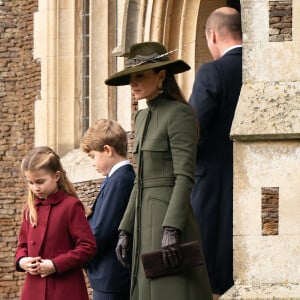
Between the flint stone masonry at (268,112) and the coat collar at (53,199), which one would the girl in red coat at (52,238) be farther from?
the flint stone masonry at (268,112)

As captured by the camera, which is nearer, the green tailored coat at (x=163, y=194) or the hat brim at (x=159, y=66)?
the green tailored coat at (x=163, y=194)

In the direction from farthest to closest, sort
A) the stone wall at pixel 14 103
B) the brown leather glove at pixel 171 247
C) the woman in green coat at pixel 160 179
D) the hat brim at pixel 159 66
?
the stone wall at pixel 14 103, the hat brim at pixel 159 66, the woman in green coat at pixel 160 179, the brown leather glove at pixel 171 247

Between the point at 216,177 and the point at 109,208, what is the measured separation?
0.82 meters

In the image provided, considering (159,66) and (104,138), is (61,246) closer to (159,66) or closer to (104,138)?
(104,138)

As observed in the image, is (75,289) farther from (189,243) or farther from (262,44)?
(262,44)

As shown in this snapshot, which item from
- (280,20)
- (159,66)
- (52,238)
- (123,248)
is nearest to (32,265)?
(52,238)

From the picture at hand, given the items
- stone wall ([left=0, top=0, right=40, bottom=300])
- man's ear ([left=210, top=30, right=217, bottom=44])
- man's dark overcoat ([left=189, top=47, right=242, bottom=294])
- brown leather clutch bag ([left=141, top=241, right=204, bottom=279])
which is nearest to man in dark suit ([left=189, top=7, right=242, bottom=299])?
man's dark overcoat ([left=189, top=47, right=242, bottom=294])

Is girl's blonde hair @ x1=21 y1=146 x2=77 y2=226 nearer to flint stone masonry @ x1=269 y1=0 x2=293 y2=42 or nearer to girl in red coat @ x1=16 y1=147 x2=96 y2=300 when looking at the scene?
girl in red coat @ x1=16 y1=147 x2=96 y2=300

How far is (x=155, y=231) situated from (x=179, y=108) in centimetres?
75

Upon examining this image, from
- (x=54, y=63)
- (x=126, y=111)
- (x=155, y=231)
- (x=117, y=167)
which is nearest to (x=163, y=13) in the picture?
(x=126, y=111)

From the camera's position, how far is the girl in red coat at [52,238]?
1060cm

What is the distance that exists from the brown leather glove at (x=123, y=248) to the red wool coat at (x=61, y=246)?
513 mm

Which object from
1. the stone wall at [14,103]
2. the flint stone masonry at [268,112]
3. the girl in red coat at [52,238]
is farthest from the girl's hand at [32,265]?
the stone wall at [14,103]

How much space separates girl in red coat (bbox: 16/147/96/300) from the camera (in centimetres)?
1060
